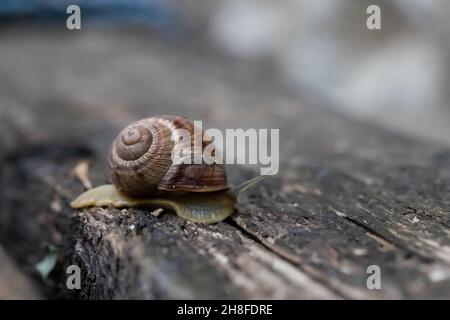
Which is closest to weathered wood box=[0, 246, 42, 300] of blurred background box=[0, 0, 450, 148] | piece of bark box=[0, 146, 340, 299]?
piece of bark box=[0, 146, 340, 299]

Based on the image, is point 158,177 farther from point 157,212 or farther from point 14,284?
point 14,284

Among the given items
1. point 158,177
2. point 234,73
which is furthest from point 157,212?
point 234,73

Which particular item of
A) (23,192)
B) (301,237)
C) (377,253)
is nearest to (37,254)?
(23,192)

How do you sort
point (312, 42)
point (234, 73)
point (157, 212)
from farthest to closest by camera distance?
1. point (312, 42)
2. point (234, 73)
3. point (157, 212)

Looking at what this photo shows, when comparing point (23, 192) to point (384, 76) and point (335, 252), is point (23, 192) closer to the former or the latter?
point (335, 252)

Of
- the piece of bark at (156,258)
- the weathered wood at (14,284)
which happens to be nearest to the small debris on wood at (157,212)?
the piece of bark at (156,258)

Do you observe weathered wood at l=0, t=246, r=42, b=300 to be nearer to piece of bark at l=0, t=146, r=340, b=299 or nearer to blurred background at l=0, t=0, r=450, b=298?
blurred background at l=0, t=0, r=450, b=298
